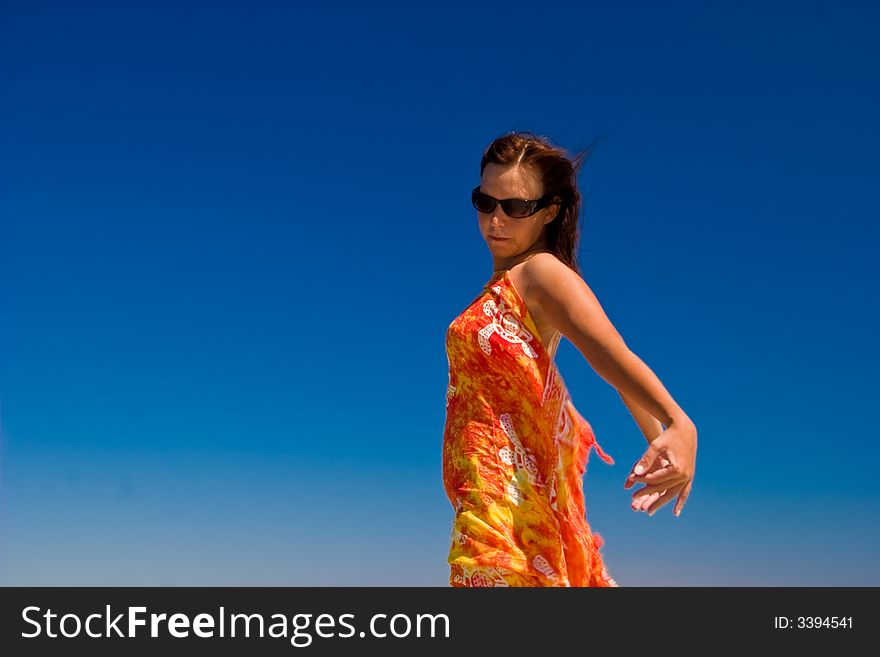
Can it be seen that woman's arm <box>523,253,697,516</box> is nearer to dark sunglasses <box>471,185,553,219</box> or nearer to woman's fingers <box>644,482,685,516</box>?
woman's fingers <box>644,482,685,516</box>

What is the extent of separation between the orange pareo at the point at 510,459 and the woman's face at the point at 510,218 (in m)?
0.27

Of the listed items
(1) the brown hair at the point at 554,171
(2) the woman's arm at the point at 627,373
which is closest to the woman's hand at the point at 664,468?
(2) the woman's arm at the point at 627,373

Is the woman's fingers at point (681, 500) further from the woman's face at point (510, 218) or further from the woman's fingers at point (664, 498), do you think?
the woman's face at point (510, 218)

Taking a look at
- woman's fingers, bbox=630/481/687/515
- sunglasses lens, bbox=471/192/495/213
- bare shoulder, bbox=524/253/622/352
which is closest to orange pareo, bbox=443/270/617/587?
bare shoulder, bbox=524/253/622/352

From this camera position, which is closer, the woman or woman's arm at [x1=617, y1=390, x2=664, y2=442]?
the woman

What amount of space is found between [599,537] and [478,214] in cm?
164

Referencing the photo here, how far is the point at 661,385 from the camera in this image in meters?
3.44

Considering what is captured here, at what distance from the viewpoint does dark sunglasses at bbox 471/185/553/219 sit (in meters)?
4.24

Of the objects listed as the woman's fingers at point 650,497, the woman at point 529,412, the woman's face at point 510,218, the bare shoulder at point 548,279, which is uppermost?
the woman's face at point 510,218

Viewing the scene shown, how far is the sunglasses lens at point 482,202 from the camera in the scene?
4285 mm
